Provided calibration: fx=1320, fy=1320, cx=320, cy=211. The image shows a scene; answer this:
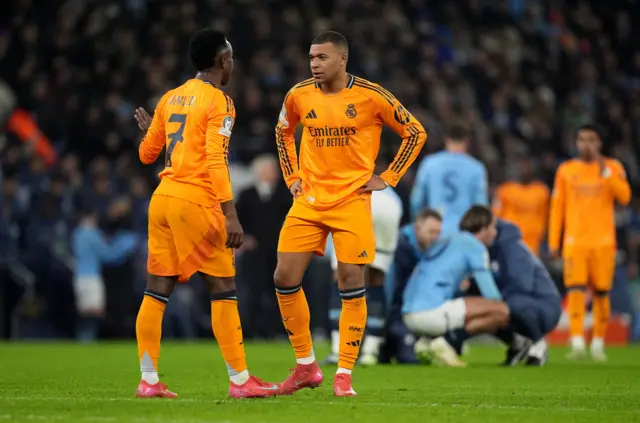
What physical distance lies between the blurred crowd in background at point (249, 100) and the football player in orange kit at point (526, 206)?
1.36m

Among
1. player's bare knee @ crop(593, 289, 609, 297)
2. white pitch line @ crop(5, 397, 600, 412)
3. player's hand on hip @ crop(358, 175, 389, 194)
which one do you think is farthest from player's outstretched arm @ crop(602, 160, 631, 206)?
white pitch line @ crop(5, 397, 600, 412)

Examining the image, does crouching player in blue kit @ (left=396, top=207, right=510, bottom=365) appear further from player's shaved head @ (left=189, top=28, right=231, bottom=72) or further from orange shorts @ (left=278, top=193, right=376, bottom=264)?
player's shaved head @ (left=189, top=28, right=231, bottom=72)

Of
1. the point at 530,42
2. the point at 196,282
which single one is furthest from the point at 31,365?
the point at 530,42

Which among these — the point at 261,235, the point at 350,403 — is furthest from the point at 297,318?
the point at 261,235

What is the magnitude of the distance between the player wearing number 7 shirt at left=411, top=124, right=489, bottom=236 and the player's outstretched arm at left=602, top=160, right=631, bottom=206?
139 centimetres

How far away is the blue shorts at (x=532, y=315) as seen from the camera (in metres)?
12.1

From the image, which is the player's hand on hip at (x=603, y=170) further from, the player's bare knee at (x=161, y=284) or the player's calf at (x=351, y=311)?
the player's bare knee at (x=161, y=284)

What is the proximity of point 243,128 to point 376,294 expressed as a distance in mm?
8776

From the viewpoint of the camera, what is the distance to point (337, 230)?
8.20 metres

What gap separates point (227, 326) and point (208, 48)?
5.44 ft

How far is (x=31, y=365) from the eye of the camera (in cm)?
1198

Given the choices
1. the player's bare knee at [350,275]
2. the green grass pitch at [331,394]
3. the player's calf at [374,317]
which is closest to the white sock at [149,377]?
the green grass pitch at [331,394]

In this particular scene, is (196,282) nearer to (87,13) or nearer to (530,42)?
(87,13)

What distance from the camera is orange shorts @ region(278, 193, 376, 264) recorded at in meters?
8.16
